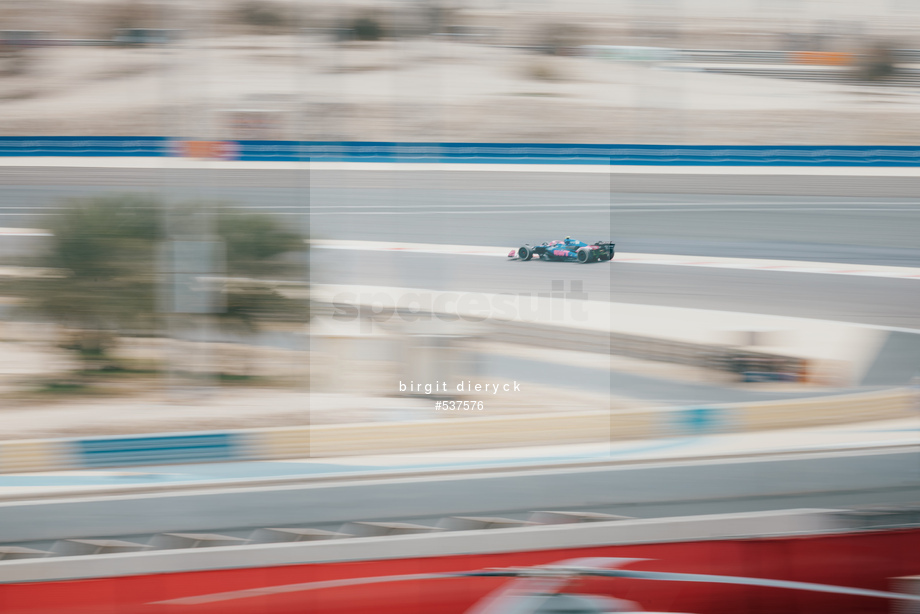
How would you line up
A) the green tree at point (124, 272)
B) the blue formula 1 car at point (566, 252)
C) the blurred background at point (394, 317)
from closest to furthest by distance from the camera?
the blurred background at point (394, 317), the green tree at point (124, 272), the blue formula 1 car at point (566, 252)

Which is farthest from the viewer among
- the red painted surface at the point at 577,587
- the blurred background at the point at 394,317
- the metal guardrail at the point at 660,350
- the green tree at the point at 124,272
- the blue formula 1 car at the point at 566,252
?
the blue formula 1 car at the point at 566,252

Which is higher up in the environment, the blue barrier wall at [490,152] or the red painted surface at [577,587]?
the blue barrier wall at [490,152]

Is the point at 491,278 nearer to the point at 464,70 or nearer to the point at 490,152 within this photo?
the point at 490,152

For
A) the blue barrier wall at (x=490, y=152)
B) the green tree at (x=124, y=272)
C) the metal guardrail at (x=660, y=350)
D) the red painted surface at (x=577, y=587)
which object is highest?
the blue barrier wall at (x=490, y=152)

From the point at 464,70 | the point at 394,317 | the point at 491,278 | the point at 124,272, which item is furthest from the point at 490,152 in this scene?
the point at 124,272

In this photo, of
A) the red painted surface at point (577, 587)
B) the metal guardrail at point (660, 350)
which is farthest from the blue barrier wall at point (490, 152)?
the red painted surface at point (577, 587)

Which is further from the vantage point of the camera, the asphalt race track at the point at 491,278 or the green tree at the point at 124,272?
the green tree at the point at 124,272

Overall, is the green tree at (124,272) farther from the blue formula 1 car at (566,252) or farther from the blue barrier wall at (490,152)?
the blue formula 1 car at (566,252)

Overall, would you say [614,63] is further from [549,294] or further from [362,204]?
[362,204]

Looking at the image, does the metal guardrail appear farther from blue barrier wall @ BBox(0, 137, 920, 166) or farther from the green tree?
the green tree
